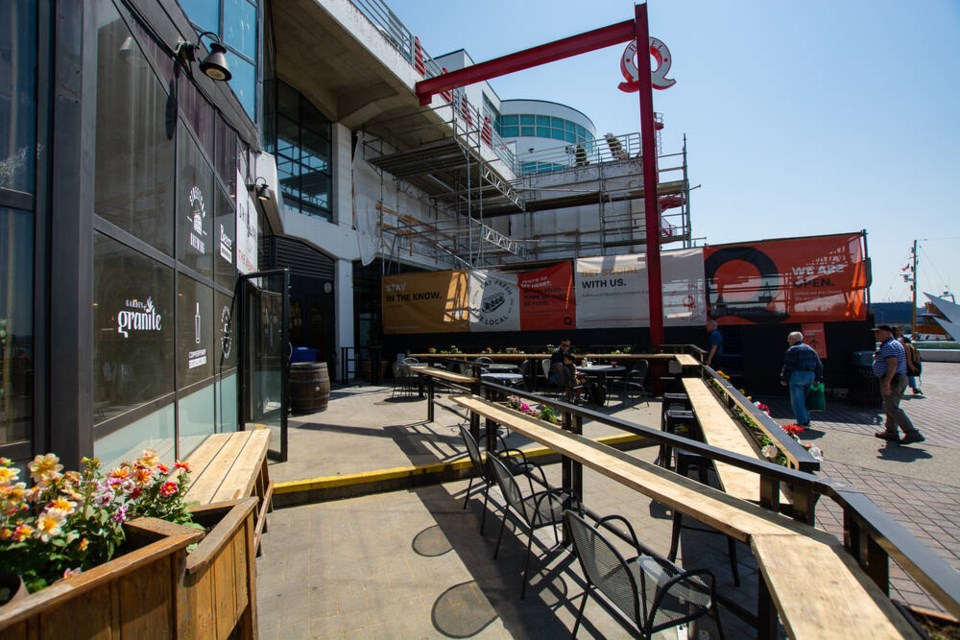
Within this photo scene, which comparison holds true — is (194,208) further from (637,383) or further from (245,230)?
(637,383)

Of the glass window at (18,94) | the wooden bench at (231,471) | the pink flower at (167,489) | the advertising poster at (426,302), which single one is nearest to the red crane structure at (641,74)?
the advertising poster at (426,302)

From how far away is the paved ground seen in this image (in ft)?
8.32

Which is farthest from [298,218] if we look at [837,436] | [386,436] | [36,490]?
[837,436]

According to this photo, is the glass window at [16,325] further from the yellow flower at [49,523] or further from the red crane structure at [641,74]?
the red crane structure at [641,74]

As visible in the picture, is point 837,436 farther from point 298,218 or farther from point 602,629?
point 298,218

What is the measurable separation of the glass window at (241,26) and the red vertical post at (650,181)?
823cm

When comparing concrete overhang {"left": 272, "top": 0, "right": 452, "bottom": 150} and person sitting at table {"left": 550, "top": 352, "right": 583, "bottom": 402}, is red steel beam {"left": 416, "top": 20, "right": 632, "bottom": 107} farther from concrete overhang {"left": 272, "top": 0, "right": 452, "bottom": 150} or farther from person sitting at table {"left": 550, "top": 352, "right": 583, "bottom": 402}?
person sitting at table {"left": 550, "top": 352, "right": 583, "bottom": 402}

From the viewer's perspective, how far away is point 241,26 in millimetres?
5695

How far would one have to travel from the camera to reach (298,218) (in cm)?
1169

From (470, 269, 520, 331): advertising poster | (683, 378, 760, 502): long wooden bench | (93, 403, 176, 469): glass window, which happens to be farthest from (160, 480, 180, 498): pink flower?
(470, 269, 520, 331): advertising poster

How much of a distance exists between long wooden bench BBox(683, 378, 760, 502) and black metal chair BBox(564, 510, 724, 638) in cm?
58

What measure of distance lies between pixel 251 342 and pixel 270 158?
3.87 m

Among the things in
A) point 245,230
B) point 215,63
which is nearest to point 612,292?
point 245,230

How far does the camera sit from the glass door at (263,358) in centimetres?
511
